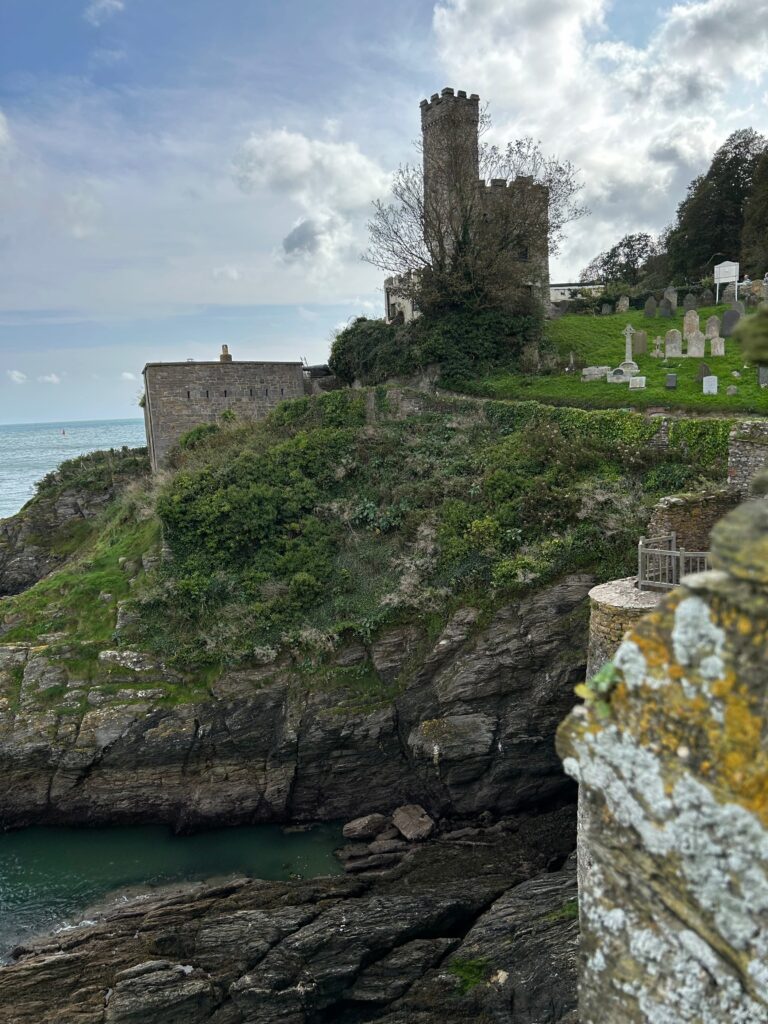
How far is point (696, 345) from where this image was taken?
77.6ft

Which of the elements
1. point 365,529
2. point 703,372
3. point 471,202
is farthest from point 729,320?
point 365,529

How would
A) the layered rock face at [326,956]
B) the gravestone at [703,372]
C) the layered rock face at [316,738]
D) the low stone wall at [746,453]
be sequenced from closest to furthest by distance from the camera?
the layered rock face at [326,956], the low stone wall at [746,453], the layered rock face at [316,738], the gravestone at [703,372]

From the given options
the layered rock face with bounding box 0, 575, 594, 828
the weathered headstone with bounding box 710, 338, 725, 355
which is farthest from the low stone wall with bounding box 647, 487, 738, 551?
the weathered headstone with bounding box 710, 338, 725, 355

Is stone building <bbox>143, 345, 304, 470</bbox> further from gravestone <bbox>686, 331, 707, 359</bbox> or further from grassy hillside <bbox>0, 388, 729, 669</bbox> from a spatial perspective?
gravestone <bbox>686, 331, 707, 359</bbox>

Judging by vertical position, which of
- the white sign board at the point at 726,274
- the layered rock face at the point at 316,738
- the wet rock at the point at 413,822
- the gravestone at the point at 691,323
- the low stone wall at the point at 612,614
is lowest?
the wet rock at the point at 413,822

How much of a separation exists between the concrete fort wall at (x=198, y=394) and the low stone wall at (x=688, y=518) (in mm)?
18426

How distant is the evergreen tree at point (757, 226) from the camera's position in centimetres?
3609

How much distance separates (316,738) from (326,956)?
5487 millimetres

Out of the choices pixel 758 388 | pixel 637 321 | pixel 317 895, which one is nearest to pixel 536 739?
pixel 317 895

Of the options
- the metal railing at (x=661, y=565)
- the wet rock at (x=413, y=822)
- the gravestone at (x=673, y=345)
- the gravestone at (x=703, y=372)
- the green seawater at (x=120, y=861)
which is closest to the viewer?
the metal railing at (x=661, y=565)

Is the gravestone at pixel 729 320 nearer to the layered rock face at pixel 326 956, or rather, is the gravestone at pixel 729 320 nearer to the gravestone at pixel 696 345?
the gravestone at pixel 696 345

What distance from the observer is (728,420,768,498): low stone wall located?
14000 mm

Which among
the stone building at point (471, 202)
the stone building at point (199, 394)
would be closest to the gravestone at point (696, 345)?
the stone building at point (471, 202)

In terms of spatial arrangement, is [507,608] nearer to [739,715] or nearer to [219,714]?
[219,714]
